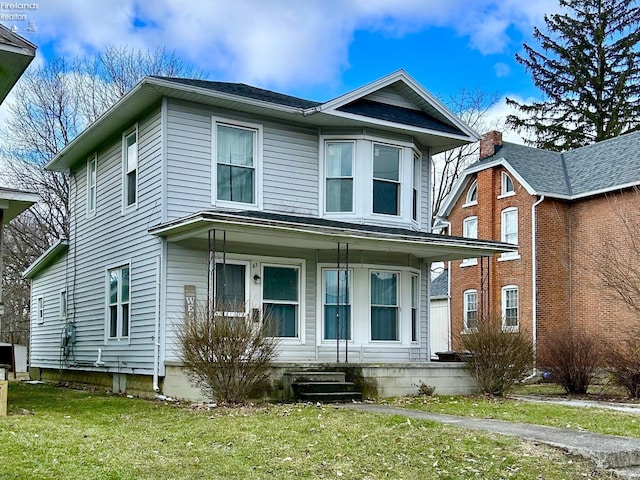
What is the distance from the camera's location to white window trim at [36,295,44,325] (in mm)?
21417

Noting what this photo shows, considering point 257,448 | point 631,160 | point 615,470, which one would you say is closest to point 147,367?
point 257,448

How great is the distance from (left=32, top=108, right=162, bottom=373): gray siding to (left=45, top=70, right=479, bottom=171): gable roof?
1.73 feet

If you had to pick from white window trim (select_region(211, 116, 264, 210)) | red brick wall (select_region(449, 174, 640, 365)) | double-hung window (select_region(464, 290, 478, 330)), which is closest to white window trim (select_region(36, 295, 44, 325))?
white window trim (select_region(211, 116, 264, 210))

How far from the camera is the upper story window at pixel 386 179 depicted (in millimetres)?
15844

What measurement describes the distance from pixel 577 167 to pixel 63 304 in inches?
679

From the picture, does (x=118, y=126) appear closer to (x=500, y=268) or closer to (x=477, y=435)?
(x=477, y=435)

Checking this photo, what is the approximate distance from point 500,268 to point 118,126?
47.2 feet

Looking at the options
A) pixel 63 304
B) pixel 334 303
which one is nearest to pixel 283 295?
pixel 334 303

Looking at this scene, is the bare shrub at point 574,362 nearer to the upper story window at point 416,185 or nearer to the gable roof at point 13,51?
the upper story window at point 416,185

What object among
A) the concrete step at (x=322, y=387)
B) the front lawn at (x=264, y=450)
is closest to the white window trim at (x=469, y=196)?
the concrete step at (x=322, y=387)

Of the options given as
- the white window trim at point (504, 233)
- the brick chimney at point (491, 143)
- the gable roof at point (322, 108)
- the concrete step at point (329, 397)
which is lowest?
the concrete step at point (329, 397)

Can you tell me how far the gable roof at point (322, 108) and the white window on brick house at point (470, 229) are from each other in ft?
32.3

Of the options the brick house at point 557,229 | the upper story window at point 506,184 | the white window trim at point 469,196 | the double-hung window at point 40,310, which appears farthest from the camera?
the white window trim at point 469,196

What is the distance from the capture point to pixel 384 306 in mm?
15734
